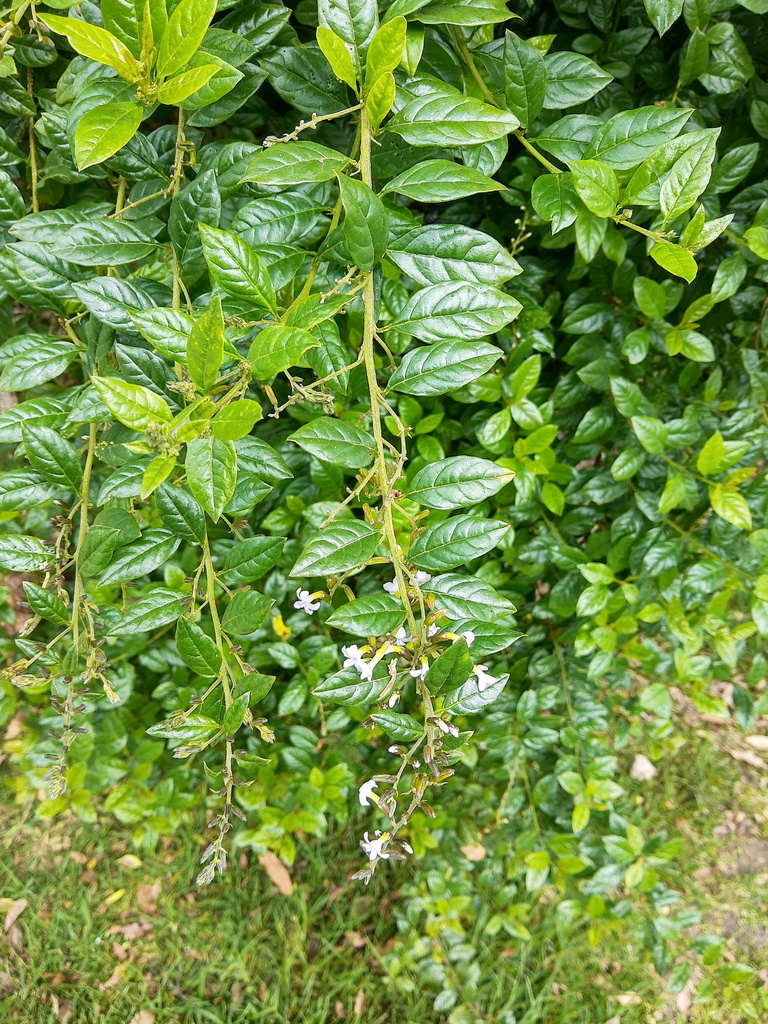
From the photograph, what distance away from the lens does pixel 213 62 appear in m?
0.76

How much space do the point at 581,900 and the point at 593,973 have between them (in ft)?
0.91

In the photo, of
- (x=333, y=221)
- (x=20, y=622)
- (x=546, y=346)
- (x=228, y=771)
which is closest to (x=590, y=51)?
(x=546, y=346)

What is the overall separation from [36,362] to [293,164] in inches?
18.6

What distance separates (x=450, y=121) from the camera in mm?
744

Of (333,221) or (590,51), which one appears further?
(590,51)

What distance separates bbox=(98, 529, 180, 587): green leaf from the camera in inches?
33.2

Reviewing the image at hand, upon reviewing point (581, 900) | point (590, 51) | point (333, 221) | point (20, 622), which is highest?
point (590, 51)

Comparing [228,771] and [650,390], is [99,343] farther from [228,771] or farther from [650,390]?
[650,390]

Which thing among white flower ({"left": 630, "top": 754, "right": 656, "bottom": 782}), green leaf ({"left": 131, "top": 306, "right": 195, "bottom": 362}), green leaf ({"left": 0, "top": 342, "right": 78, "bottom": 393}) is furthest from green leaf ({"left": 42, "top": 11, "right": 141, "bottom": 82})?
white flower ({"left": 630, "top": 754, "right": 656, "bottom": 782})

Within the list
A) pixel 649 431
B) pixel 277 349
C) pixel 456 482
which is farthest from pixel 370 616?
pixel 649 431

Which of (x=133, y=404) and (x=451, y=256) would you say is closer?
(x=133, y=404)

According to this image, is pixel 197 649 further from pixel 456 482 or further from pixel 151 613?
pixel 456 482

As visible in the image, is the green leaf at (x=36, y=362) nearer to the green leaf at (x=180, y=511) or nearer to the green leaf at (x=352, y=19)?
the green leaf at (x=180, y=511)

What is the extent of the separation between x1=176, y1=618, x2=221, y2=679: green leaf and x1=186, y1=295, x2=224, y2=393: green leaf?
1.04 ft
